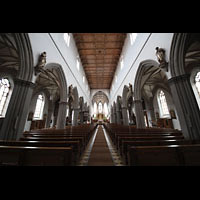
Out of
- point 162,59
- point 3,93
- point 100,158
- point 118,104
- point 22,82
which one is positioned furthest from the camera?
point 118,104

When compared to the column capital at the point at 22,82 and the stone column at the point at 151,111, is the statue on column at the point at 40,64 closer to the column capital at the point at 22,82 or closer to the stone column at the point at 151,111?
the column capital at the point at 22,82

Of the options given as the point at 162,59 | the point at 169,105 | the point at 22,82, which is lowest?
the point at 22,82

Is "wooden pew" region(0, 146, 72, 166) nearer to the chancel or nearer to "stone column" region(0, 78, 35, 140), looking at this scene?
the chancel

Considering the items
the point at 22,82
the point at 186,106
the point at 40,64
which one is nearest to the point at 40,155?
Answer: the point at 22,82

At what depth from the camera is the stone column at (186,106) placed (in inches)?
150

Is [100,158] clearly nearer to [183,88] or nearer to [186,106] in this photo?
[186,106]

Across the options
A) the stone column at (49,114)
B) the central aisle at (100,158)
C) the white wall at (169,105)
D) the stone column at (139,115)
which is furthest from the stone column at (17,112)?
the white wall at (169,105)

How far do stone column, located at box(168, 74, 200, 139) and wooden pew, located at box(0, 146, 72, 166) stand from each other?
473 centimetres

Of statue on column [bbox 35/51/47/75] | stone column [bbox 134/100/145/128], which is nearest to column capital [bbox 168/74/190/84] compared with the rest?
stone column [bbox 134/100/145/128]

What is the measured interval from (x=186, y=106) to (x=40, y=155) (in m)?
5.45

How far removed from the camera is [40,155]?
180 centimetres

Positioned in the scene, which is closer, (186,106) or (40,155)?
(40,155)

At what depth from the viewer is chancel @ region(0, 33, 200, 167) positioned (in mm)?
1823
